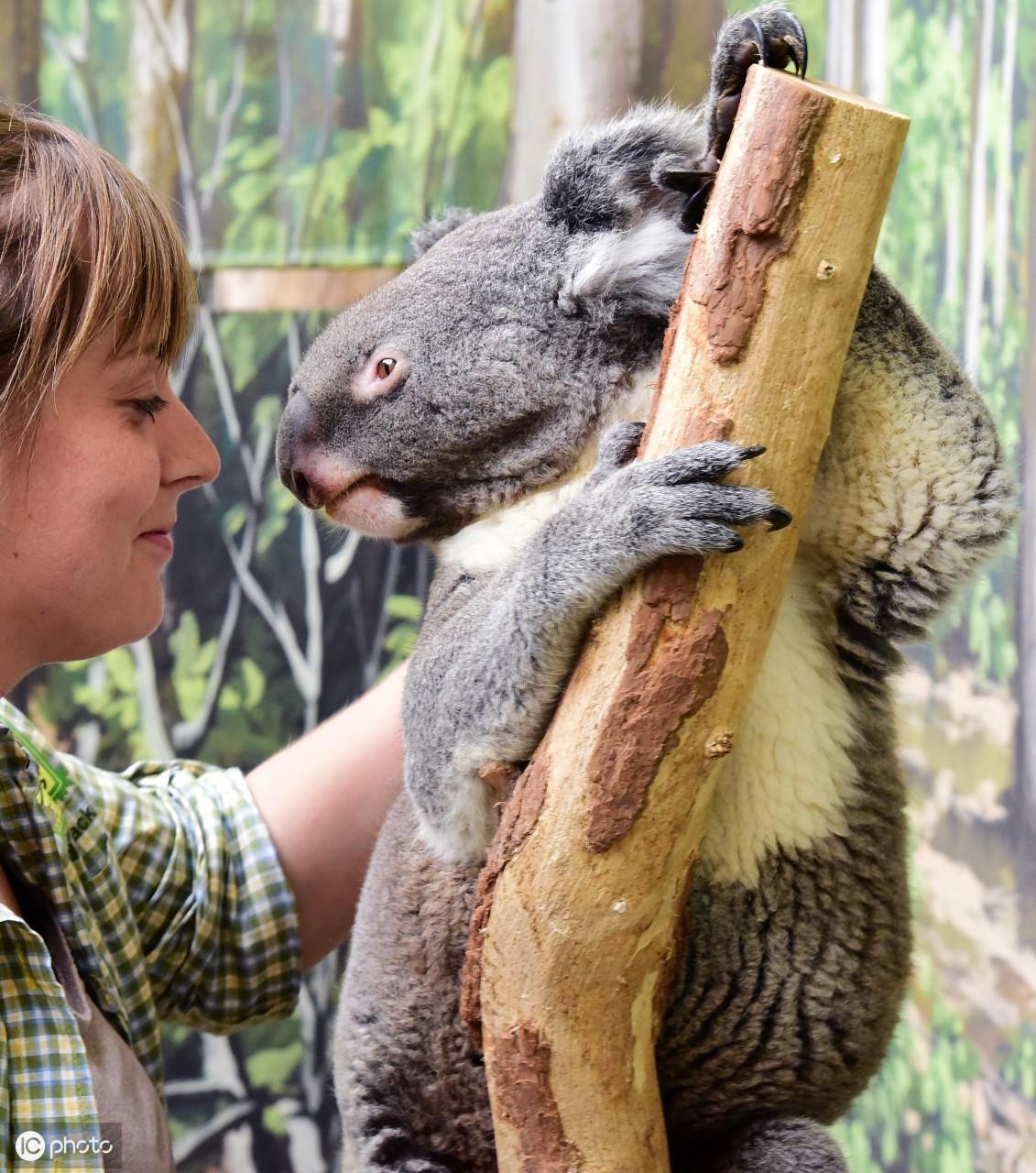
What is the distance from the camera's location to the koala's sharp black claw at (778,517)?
91cm

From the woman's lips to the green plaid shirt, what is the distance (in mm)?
280

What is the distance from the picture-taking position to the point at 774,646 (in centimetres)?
114

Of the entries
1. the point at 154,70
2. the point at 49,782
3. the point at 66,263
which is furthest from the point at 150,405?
the point at 154,70

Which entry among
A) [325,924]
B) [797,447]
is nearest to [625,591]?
[797,447]

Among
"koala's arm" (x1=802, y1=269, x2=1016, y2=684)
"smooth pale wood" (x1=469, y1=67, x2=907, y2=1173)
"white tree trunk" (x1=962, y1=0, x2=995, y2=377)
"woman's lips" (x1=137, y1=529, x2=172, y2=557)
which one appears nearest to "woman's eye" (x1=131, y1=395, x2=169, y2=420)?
"woman's lips" (x1=137, y1=529, x2=172, y2=557)

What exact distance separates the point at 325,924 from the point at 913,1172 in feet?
3.83

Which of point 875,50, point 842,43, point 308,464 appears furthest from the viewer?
point 842,43

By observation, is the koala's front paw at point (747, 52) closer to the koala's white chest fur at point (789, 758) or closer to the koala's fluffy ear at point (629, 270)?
the koala's fluffy ear at point (629, 270)

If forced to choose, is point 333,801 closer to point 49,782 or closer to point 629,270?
point 49,782

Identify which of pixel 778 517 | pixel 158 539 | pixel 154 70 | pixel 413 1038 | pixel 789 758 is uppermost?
pixel 154 70

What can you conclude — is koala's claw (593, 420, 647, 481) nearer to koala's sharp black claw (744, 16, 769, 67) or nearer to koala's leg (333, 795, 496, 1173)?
koala's sharp black claw (744, 16, 769, 67)

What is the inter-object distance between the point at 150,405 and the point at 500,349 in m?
0.38

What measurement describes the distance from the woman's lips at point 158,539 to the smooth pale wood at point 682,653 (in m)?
0.56

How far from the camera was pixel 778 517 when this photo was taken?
0.92m
